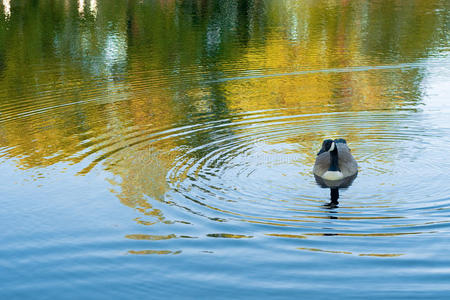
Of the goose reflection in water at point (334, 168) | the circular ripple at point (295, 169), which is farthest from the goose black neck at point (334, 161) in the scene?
the circular ripple at point (295, 169)

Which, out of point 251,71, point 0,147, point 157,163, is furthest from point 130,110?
point 251,71

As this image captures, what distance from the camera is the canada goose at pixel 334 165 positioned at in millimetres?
13359

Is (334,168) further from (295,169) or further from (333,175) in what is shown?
(295,169)

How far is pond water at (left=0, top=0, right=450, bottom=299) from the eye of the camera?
9.79 m

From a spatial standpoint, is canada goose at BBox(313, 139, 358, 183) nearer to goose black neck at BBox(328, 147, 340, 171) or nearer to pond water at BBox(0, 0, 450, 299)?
goose black neck at BBox(328, 147, 340, 171)

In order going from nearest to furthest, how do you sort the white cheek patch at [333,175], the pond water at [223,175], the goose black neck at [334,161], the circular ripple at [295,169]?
the pond water at [223,175] < the circular ripple at [295,169] < the white cheek patch at [333,175] < the goose black neck at [334,161]

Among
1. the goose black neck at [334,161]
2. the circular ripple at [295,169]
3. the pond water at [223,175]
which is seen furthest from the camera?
the goose black neck at [334,161]

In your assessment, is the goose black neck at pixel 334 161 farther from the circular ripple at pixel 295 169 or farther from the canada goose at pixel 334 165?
the circular ripple at pixel 295 169

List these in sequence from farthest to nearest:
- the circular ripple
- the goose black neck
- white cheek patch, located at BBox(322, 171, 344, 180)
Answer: the goose black neck
white cheek patch, located at BBox(322, 171, 344, 180)
the circular ripple

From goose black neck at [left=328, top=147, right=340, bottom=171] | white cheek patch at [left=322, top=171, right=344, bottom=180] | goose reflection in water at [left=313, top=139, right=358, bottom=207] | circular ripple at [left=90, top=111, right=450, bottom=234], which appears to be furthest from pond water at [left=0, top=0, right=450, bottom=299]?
goose black neck at [left=328, top=147, right=340, bottom=171]

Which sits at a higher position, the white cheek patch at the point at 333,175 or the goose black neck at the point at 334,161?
the goose black neck at the point at 334,161

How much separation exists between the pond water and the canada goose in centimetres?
29

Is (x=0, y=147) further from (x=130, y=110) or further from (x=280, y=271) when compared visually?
(x=280, y=271)

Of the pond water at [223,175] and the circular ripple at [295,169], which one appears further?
the circular ripple at [295,169]
